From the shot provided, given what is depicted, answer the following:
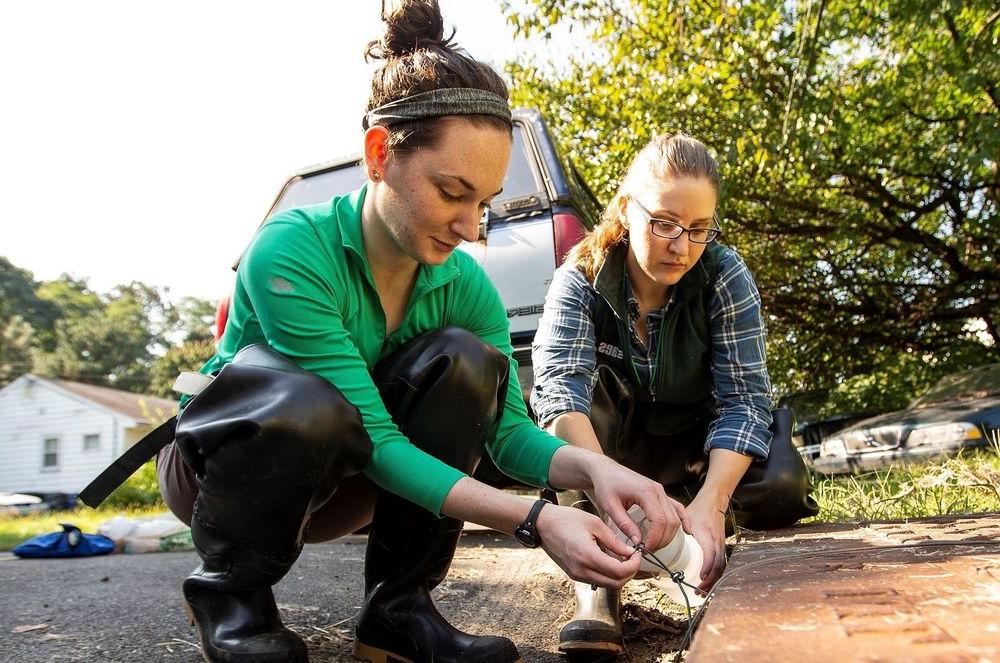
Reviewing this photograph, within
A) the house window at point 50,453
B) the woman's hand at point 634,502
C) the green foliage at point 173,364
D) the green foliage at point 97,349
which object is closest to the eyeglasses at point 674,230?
the woman's hand at point 634,502

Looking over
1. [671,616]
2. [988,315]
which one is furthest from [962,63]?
[671,616]

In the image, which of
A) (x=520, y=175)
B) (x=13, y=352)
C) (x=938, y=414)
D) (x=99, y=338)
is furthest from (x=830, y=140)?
(x=99, y=338)

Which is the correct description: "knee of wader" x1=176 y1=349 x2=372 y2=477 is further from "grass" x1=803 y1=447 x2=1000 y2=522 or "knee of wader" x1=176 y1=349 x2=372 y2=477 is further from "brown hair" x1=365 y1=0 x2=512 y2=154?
"grass" x1=803 y1=447 x2=1000 y2=522

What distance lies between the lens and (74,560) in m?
4.16

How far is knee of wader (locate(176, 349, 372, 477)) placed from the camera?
156 cm

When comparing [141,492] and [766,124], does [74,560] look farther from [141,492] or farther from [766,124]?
[141,492]

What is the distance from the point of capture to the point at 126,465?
1.83 meters

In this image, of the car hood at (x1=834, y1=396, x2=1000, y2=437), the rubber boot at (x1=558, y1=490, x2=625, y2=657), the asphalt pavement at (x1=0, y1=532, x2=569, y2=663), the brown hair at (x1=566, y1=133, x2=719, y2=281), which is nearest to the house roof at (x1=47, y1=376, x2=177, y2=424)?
the car hood at (x1=834, y1=396, x2=1000, y2=437)

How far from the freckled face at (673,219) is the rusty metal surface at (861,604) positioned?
911 millimetres

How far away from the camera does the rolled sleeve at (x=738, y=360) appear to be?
2.30 metres

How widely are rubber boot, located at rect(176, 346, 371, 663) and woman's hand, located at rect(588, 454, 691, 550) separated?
0.48 metres

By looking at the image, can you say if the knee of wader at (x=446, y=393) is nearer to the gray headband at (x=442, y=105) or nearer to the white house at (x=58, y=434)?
the gray headband at (x=442, y=105)

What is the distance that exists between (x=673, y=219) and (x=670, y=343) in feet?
1.24

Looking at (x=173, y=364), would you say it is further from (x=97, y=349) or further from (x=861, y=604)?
(x=861, y=604)
